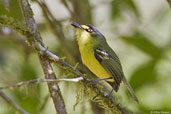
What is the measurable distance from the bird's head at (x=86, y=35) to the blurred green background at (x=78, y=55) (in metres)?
0.24

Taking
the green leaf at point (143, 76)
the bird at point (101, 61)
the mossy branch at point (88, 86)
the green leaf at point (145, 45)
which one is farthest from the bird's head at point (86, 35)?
the mossy branch at point (88, 86)

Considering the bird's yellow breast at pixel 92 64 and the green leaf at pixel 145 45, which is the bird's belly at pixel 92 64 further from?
the green leaf at pixel 145 45

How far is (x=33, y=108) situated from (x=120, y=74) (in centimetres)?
114

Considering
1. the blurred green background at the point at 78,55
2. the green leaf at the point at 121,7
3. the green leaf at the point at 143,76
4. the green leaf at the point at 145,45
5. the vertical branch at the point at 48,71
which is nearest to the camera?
the vertical branch at the point at 48,71

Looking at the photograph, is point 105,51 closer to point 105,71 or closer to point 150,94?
point 105,71

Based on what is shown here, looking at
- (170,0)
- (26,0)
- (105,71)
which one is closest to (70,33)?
(105,71)

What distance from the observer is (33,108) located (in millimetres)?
3881

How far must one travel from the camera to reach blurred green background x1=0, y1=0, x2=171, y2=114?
3.97 metres

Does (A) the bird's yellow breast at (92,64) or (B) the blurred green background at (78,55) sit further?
(B) the blurred green background at (78,55)

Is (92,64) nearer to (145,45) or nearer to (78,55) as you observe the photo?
(78,55)

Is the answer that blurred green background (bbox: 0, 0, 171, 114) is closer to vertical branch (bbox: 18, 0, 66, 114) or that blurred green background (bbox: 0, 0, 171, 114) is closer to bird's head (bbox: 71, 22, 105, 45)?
bird's head (bbox: 71, 22, 105, 45)

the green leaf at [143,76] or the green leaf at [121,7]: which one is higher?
the green leaf at [121,7]

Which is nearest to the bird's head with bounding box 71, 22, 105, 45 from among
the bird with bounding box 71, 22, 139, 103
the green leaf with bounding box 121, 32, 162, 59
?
the bird with bounding box 71, 22, 139, 103

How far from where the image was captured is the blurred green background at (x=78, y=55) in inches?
156
